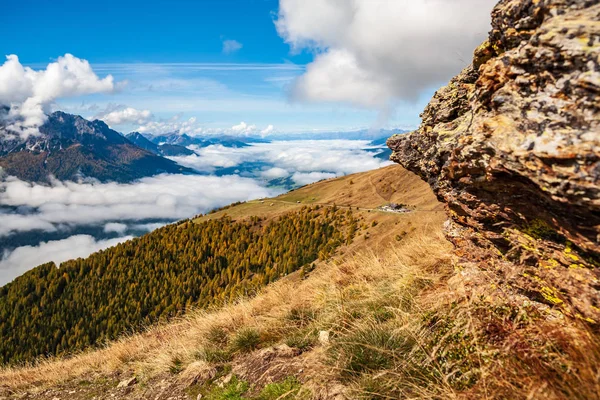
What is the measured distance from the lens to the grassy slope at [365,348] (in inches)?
151

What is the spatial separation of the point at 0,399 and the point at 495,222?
47.9 ft

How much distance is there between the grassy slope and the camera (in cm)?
384

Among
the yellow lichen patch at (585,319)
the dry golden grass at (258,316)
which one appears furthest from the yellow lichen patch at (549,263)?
the dry golden grass at (258,316)

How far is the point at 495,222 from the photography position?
5703mm

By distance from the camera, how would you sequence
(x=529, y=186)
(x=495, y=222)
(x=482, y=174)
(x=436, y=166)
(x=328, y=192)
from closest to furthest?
(x=529, y=186), (x=482, y=174), (x=495, y=222), (x=436, y=166), (x=328, y=192)

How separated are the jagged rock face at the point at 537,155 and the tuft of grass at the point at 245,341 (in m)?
5.54

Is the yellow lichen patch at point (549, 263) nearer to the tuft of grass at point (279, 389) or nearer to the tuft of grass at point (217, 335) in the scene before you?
the tuft of grass at point (279, 389)

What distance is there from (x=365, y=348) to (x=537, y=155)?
379 centimetres

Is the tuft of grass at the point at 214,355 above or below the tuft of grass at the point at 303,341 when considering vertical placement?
below

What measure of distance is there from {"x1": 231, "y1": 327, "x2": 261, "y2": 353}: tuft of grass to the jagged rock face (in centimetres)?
554

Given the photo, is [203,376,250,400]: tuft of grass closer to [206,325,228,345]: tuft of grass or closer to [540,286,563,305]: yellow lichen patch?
[206,325,228,345]: tuft of grass

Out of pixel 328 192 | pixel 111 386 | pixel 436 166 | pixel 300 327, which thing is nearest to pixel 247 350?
pixel 300 327

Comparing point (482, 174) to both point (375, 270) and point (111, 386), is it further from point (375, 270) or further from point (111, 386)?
point (111, 386)

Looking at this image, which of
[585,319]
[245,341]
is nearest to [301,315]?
[245,341]
